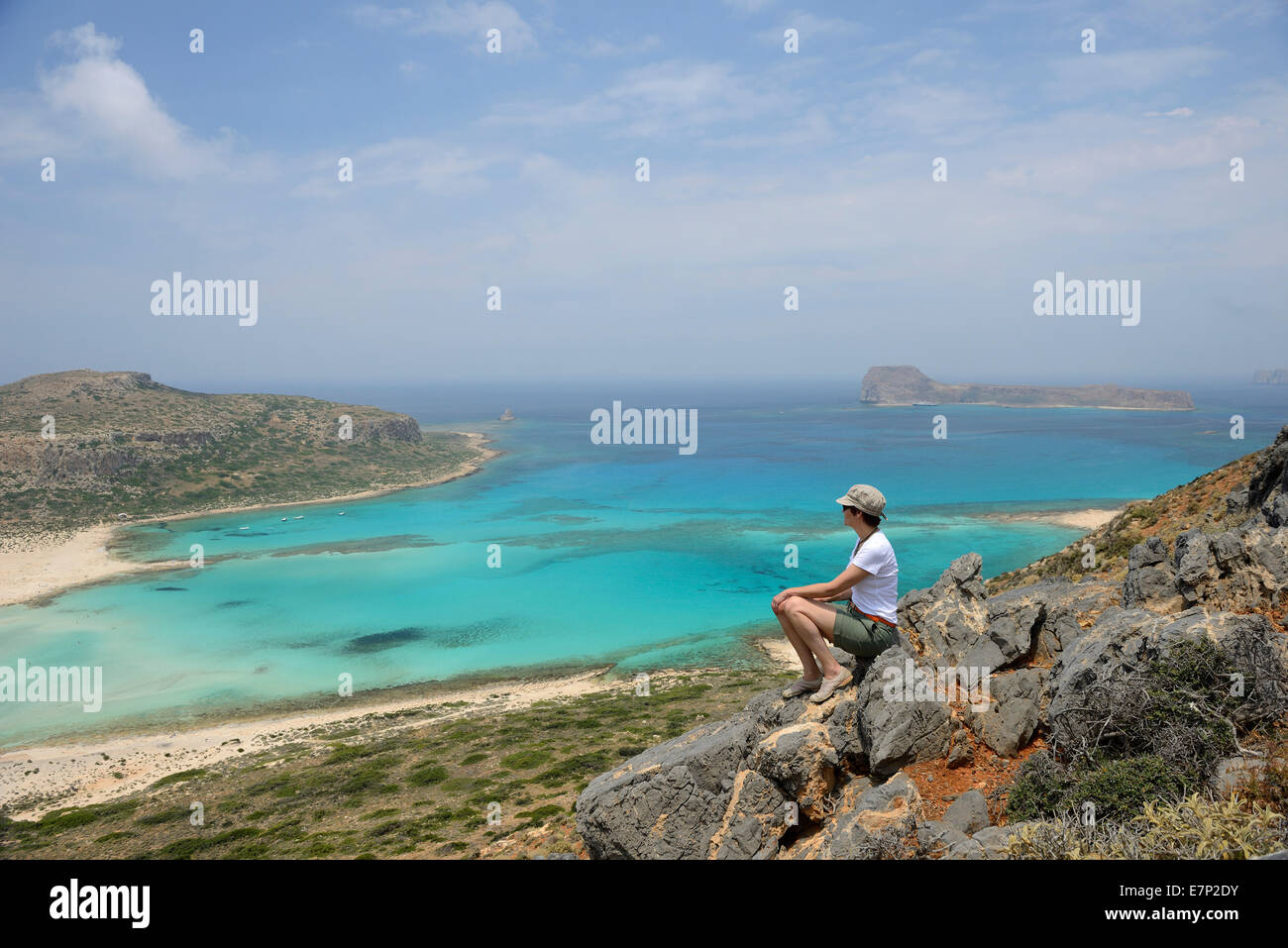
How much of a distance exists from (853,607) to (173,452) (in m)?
117

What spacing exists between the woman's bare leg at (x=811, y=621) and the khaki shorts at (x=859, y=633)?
4.3 inches

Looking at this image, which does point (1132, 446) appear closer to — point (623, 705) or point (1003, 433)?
point (1003, 433)

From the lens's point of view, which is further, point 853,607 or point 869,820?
point 853,607

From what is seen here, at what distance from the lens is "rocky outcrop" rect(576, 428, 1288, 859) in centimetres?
726

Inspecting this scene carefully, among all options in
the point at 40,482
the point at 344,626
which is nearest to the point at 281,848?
the point at 344,626

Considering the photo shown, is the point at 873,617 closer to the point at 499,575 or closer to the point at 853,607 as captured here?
the point at 853,607

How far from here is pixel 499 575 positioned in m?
64.9

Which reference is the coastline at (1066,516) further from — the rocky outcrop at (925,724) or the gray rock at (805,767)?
the gray rock at (805,767)

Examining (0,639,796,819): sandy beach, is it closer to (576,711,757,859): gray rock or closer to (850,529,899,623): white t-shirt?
(576,711,757,859): gray rock

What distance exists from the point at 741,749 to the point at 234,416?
134 metres

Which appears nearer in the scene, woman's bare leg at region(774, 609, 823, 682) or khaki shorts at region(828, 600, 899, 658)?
khaki shorts at region(828, 600, 899, 658)

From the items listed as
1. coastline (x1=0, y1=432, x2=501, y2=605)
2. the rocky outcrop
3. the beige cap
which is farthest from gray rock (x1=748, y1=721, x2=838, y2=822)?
coastline (x1=0, y1=432, x2=501, y2=605)

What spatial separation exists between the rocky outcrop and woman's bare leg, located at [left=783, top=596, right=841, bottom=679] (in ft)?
2.40
